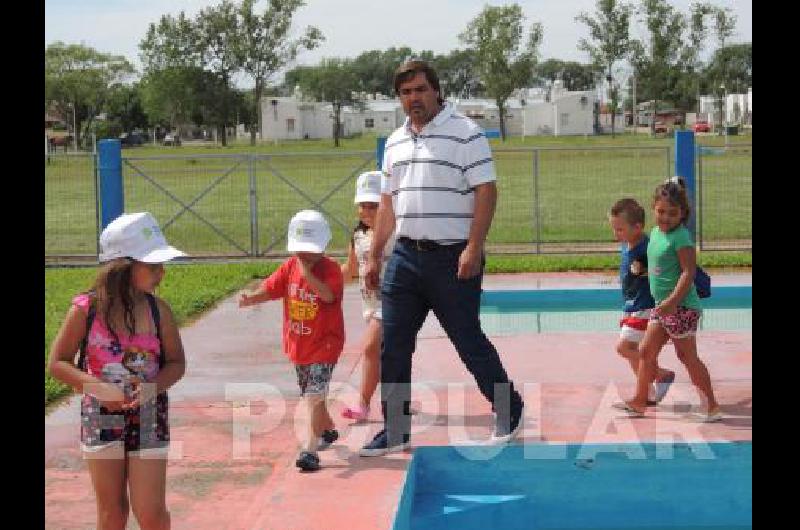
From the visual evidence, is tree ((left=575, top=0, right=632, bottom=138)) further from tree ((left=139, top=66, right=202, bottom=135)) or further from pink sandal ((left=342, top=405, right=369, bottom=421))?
pink sandal ((left=342, top=405, right=369, bottom=421))

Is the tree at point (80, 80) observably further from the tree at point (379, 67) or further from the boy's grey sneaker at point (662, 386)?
the boy's grey sneaker at point (662, 386)

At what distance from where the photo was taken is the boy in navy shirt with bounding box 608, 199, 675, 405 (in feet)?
23.1

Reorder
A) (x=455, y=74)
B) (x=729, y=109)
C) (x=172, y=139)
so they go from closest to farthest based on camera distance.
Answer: (x=172, y=139)
(x=729, y=109)
(x=455, y=74)

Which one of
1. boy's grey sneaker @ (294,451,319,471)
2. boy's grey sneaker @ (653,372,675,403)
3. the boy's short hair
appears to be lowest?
boy's grey sneaker @ (294,451,319,471)

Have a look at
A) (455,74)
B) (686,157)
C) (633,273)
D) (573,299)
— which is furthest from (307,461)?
(455,74)

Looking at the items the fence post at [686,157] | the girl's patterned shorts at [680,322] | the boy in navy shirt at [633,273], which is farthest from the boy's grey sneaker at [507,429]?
the fence post at [686,157]

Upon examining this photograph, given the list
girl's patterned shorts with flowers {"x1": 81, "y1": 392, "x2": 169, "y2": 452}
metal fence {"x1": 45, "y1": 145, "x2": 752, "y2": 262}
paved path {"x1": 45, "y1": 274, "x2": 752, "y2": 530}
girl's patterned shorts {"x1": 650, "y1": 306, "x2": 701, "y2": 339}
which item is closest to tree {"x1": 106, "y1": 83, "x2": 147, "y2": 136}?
metal fence {"x1": 45, "y1": 145, "x2": 752, "y2": 262}

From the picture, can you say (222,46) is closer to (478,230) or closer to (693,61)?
(693,61)

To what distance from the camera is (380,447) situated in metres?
6.22

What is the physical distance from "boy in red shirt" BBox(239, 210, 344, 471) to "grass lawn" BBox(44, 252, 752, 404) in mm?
5777

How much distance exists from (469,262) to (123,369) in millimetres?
2121
